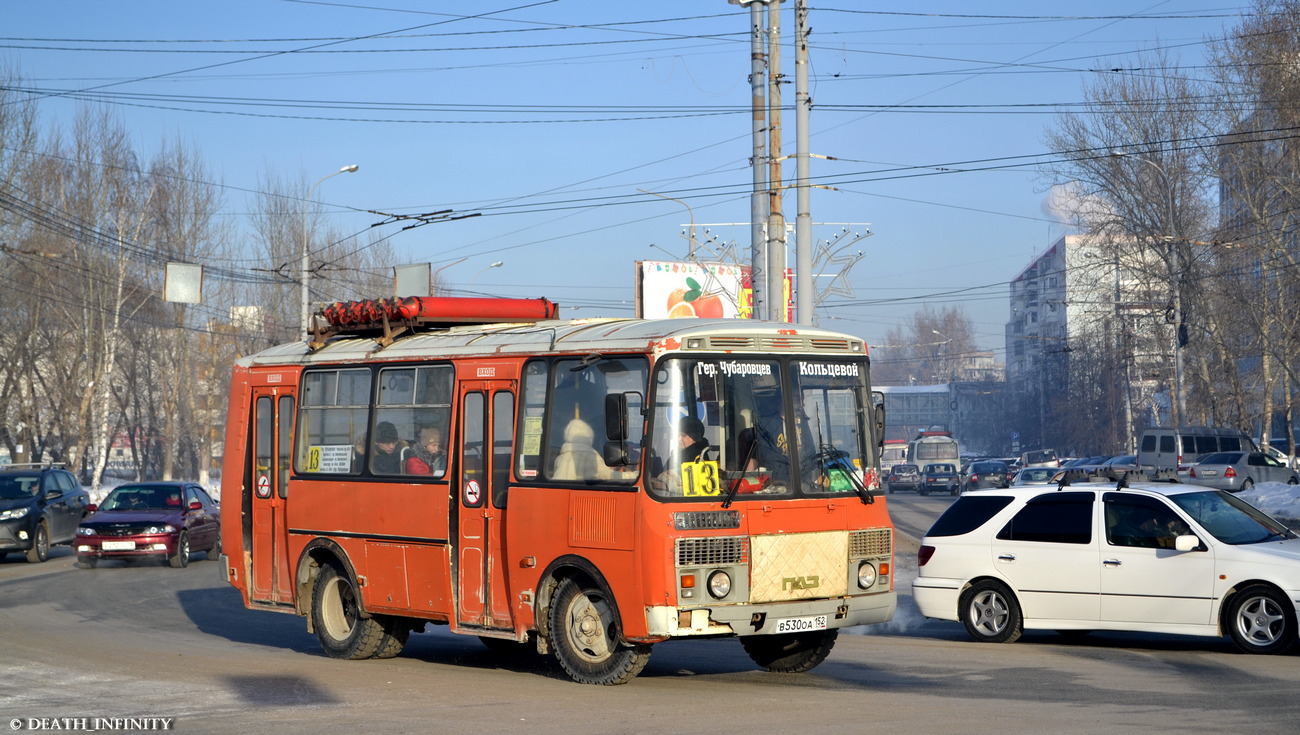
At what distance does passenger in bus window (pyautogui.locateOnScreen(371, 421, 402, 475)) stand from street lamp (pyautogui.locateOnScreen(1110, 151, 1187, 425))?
36231mm

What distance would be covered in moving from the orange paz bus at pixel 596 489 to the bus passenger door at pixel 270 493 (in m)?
0.44

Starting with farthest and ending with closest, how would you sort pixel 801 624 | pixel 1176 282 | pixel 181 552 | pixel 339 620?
1. pixel 1176 282
2. pixel 181 552
3. pixel 339 620
4. pixel 801 624

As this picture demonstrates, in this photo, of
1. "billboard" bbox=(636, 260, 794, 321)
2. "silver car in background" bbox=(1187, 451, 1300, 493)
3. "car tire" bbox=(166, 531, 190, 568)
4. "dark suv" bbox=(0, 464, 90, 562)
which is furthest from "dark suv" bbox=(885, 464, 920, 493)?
"car tire" bbox=(166, 531, 190, 568)

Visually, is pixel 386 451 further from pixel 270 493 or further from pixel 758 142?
pixel 758 142

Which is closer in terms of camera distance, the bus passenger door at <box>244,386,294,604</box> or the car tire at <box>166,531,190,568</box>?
the bus passenger door at <box>244,386,294,604</box>

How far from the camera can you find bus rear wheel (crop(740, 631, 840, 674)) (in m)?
10.8

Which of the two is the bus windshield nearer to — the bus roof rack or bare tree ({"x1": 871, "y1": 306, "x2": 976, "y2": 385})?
the bus roof rack

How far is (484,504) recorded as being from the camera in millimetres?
10891

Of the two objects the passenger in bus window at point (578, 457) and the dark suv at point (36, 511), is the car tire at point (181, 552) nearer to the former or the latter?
the dark suv at point (36, 511)

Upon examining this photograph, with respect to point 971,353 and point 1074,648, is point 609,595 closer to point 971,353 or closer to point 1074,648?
point 1074,648

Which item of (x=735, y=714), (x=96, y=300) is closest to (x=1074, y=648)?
(x=735, y=714)

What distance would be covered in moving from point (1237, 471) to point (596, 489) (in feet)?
117

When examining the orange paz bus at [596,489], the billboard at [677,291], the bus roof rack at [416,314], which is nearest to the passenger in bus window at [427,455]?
the orange paz bus at [596,489]

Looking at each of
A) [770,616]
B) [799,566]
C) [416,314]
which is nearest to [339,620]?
[416,314]
